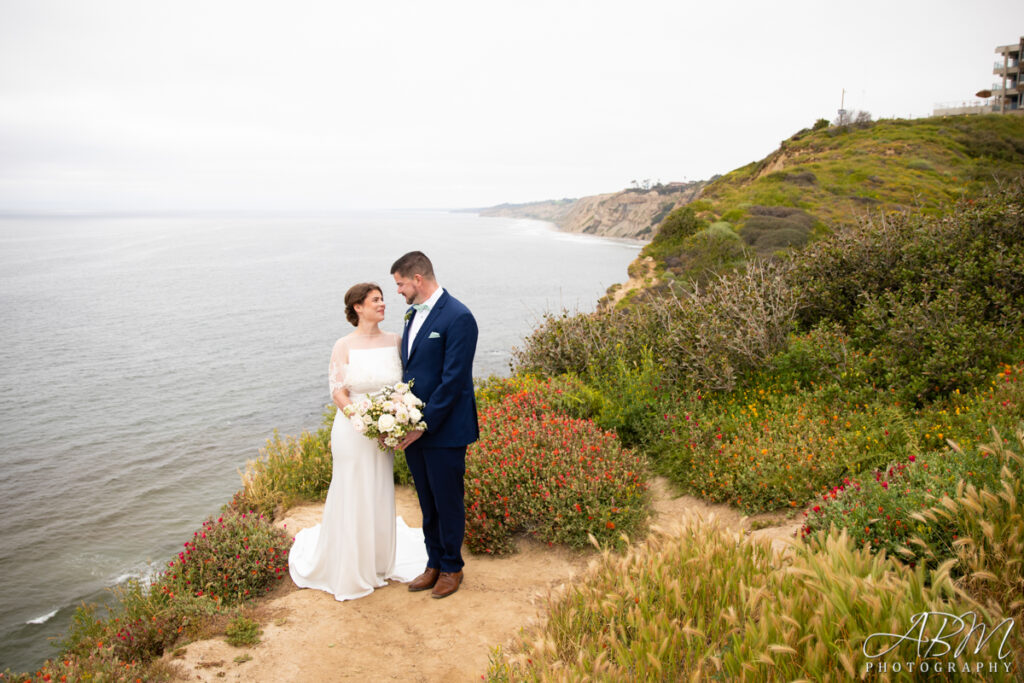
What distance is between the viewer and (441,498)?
18.5 feet

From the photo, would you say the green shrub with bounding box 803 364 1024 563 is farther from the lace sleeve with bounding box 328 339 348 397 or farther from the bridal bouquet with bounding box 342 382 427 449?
the lace sleeve with bounding box 328 339 348 397

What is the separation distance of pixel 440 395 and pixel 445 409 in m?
0.14

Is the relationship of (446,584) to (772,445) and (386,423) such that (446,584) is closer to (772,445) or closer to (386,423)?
(386,423)

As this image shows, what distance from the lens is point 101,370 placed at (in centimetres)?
2631

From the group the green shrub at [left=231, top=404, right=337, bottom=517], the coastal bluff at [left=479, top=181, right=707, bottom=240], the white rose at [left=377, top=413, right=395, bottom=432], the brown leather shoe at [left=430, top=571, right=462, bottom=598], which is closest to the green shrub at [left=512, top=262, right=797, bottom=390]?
→ the green shrub at [left=231, top=404, right=337, bottom=517]

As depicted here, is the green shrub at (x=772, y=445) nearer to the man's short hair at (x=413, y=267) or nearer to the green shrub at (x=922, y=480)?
the green shrub at (x=922, y=480)

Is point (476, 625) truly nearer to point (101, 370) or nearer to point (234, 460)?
point (234, 460)

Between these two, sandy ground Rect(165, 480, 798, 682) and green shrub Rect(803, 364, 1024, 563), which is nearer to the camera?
green shrub Rect(803, 364, 1024, 563)

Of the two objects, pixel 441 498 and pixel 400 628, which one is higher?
pixel 441 498

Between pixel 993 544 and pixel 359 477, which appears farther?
pixel 359 477

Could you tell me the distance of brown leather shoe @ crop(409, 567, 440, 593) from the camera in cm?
602

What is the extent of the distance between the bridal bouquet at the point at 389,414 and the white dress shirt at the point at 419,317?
471 mm

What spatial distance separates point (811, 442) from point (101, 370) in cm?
2924

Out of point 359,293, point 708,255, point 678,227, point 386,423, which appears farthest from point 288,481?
point 678,227
